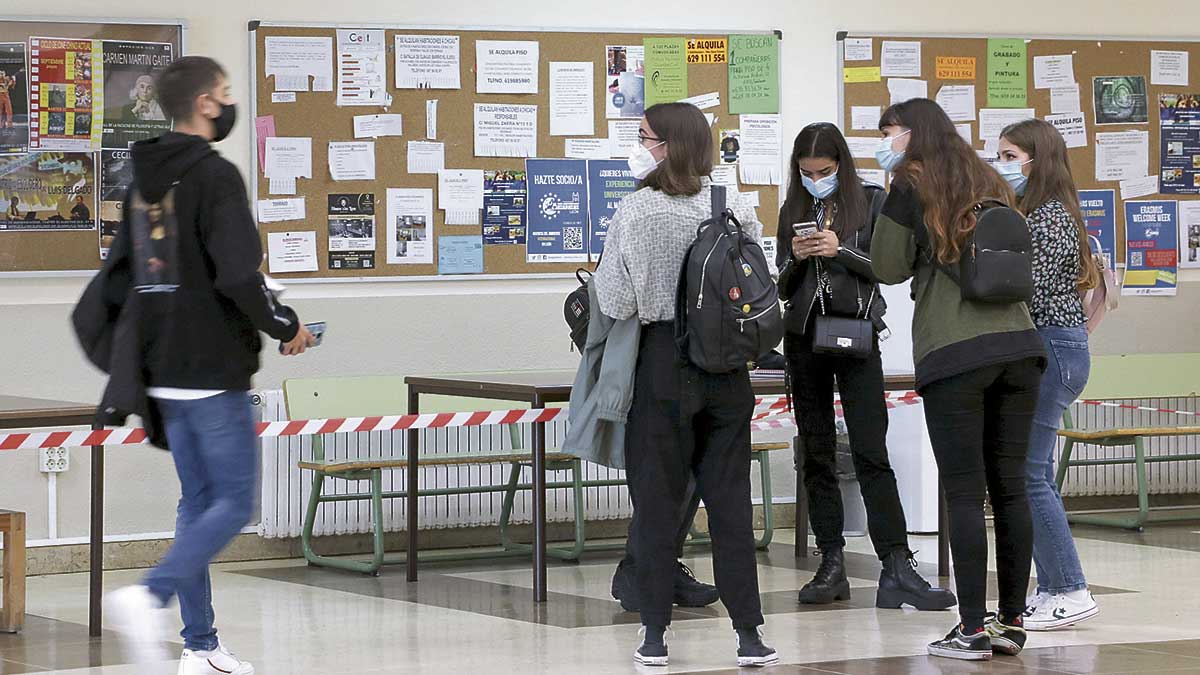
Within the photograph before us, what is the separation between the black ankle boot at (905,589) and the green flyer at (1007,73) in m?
3.05

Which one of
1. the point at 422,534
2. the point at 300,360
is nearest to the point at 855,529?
the point at 422,534

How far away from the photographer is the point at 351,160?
22.7ft

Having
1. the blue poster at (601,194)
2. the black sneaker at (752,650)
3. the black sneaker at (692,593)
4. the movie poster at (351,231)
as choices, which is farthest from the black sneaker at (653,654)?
the blue poster at (601,194)

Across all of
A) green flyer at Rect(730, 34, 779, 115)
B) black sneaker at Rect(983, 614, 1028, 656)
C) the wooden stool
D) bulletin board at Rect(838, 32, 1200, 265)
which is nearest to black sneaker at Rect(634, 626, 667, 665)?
black sneaker at Rect(983, 614, 1028, 656)

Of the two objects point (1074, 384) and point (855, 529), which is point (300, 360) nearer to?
point (855, 529)

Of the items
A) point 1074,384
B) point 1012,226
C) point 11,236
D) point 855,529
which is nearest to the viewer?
point 1012,226

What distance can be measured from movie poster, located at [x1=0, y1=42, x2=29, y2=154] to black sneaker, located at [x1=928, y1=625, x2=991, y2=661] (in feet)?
12.4

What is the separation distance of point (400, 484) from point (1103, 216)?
347 cm

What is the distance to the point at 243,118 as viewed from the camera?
6.77m

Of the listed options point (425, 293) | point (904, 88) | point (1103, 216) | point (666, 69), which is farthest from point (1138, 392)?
point (425, 293)

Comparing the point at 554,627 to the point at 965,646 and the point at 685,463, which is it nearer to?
the point at 685,463

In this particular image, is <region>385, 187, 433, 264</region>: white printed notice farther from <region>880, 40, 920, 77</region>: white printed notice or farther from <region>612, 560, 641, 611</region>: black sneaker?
<region>880, 40, 920, 77</region>: white printed notice

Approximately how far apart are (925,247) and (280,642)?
215cm

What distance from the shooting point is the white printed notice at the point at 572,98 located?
23.7 feet
